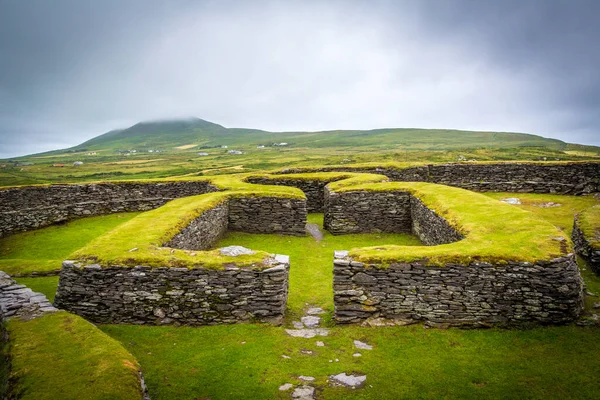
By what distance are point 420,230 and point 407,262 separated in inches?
351

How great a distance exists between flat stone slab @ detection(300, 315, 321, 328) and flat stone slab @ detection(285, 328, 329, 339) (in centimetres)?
26

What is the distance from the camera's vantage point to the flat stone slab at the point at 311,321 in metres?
9.91

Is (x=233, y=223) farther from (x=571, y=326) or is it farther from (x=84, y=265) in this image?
(x=571, y=326)

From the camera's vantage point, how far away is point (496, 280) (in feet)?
30.5

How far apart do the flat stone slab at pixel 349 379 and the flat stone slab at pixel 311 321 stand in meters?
2.32

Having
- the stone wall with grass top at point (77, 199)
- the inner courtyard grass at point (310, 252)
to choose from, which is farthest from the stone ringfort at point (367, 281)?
the stone wall with grass top at point (77, 199)

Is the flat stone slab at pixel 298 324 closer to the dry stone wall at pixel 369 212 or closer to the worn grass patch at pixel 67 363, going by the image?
the worn grass patch at pixel 67 363

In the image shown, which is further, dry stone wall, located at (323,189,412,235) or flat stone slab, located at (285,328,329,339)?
dry stone wall, located at (323,189,412,235)

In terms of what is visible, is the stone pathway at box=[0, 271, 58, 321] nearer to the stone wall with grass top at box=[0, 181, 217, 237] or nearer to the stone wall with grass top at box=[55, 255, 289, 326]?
the stone wall with grass top at box=[55, 255, 289, 326]

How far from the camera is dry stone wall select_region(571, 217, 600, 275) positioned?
462 inches

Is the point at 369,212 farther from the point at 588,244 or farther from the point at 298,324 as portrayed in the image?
the point at 298,324

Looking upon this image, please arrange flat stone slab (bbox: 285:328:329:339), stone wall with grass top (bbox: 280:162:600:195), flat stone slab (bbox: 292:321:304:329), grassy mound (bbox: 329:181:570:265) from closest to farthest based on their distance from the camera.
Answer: flat stone slab (bbox: 285:328:329:339)
grassy mound (bbox: 329:181:570:265)
flat stone slab (bbox: 292:321:304:329)
stone wall with grass top (bbox: 280:162:600:195)

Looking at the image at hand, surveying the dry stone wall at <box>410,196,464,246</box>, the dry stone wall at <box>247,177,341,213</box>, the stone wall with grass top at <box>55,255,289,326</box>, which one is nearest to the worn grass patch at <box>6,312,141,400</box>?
the stone wall with grass top at <box>55,255,289,326</box>

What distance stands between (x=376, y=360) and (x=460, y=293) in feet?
10.0
